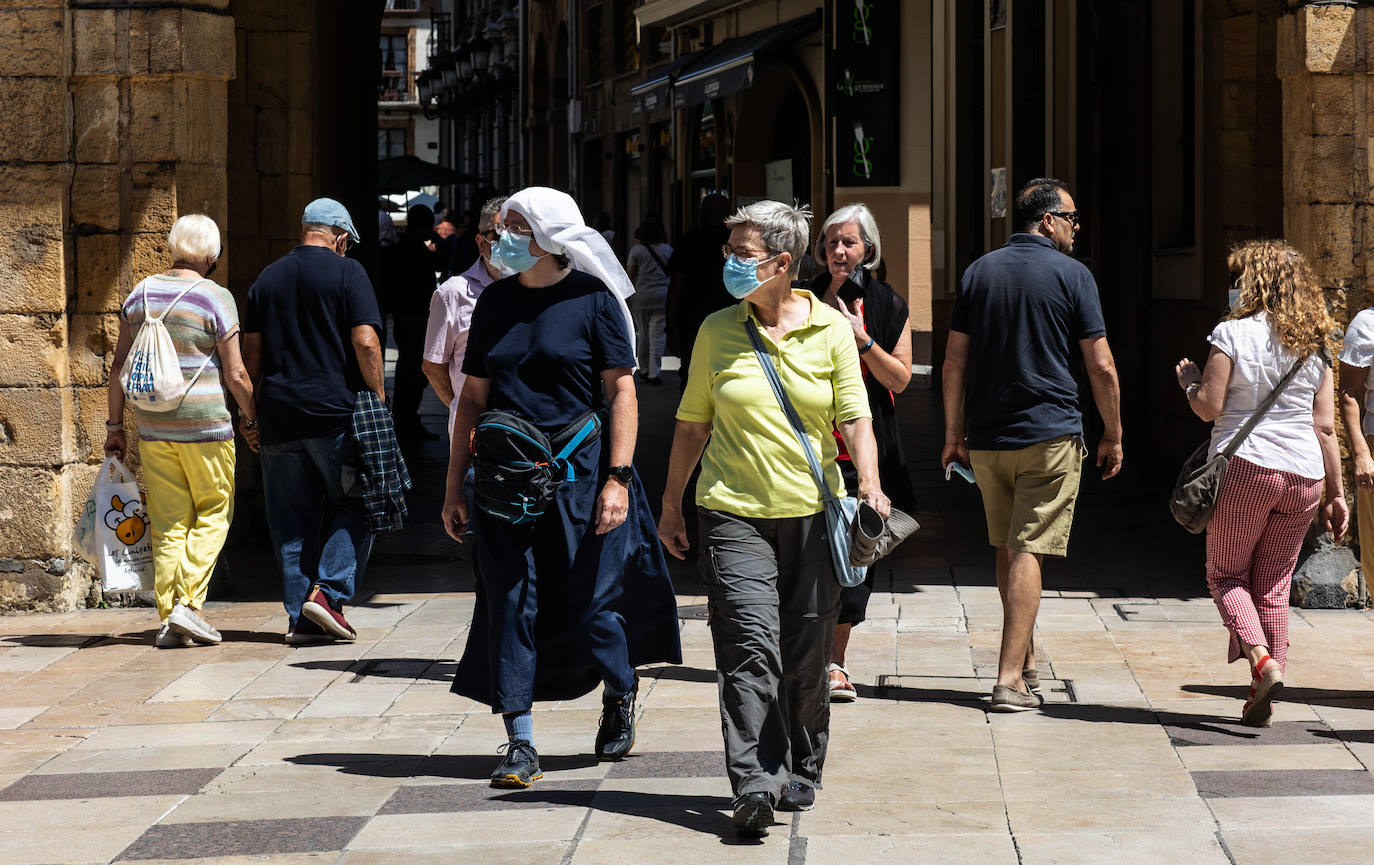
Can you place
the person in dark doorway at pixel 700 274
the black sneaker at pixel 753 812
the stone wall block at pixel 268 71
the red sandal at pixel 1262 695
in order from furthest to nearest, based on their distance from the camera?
the stone wall block at pixel 268 71, the person in dark doorway at pixel 700 274, the red sandal at pixel 1262 695, the black sneaker at pixel 753 812

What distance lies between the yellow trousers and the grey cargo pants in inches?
133

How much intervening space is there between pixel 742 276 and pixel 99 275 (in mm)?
4463

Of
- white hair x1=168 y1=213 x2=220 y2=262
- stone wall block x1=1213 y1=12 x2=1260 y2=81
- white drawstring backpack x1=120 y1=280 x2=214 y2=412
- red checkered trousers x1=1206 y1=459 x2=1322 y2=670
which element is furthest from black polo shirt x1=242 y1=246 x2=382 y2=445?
stone wall block x1=1213 y1=12 x2=1260 y2=81

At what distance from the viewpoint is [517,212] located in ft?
18.5

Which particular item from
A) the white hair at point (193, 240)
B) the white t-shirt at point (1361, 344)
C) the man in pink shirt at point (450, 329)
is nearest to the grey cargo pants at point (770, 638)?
the white t-shirt at point (1361, 344)

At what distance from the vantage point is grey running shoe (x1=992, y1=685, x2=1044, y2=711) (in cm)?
646

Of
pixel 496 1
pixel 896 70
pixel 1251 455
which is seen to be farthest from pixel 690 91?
pixel 496 1

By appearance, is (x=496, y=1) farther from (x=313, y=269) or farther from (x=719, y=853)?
(x=719, y=853)

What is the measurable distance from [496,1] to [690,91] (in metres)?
24.6

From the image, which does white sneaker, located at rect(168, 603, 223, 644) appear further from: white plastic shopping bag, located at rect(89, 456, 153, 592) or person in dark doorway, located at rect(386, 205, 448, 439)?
person in dark doorway, located at rect(386, 205, 448, 439)

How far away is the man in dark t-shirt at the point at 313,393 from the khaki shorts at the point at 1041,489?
279 centimetres

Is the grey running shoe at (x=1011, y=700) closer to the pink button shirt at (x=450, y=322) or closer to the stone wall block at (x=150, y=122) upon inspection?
the pink button shirt at (x=450, y=322)

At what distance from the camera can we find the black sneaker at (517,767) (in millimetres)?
5516

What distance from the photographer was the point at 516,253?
5.63 meters
